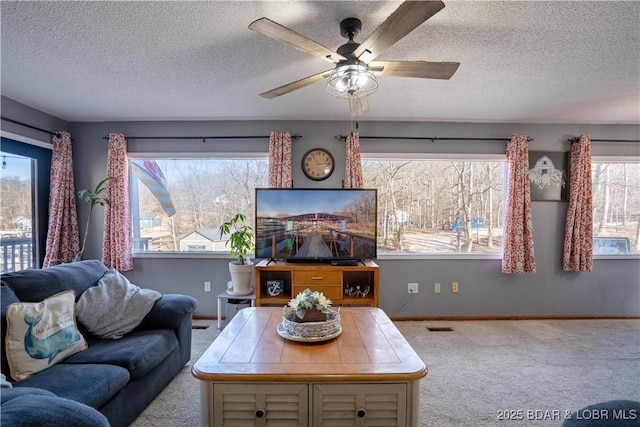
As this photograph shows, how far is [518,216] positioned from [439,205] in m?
0.87

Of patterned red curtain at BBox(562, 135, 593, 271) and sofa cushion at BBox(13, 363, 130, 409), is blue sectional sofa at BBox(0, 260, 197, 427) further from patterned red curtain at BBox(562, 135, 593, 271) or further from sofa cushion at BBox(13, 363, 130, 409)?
patterned red curtain at BBox(562, 135, 593, 271)

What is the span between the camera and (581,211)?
351 cm

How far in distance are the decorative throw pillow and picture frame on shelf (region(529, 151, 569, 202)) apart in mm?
4264

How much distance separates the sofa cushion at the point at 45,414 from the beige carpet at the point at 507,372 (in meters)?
1.00

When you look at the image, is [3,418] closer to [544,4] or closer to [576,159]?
[544,4]

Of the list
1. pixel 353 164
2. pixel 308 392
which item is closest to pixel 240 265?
pixel 353 164

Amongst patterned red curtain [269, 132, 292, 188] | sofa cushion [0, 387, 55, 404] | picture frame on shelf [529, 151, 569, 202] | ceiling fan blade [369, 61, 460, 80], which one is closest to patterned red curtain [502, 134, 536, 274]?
picture frame on shelf [529, 151, 569, 202]

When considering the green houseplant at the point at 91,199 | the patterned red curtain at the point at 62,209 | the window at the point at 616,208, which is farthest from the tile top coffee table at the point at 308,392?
the window at the point at 616,208

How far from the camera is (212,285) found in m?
3.63

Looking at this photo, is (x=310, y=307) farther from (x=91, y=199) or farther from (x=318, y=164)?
(x=91, y=199)

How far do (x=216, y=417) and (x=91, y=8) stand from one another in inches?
88.5

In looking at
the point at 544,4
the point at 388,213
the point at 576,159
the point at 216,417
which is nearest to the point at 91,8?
the point at 216,417

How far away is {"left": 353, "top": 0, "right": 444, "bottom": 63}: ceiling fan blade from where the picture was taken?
1171 mm

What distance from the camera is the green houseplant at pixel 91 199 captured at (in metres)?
3.31
